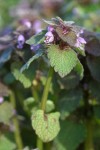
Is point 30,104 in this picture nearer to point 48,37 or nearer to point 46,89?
point 46,89

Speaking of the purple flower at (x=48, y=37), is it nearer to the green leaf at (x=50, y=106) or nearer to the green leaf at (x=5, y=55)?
the green leaf at (x=5, y=55)

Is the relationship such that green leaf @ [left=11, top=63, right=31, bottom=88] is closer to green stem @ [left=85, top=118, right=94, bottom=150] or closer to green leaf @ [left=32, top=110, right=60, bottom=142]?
green leaf @ [left=32, top=110, right=60, bottom=142]

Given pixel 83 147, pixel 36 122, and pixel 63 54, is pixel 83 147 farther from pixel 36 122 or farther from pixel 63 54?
pixel 63 54

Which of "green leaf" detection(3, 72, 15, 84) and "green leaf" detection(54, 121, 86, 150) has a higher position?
"green leaf" detection(3, 72, 15, 84)

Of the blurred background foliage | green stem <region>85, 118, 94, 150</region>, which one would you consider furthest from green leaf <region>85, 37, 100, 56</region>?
green stem <region>85, 118, 94, 150</region>

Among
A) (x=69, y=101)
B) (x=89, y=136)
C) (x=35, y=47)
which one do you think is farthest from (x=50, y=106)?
(x=35, y=47)

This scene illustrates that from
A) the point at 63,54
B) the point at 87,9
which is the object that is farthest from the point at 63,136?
the point at 87,9
